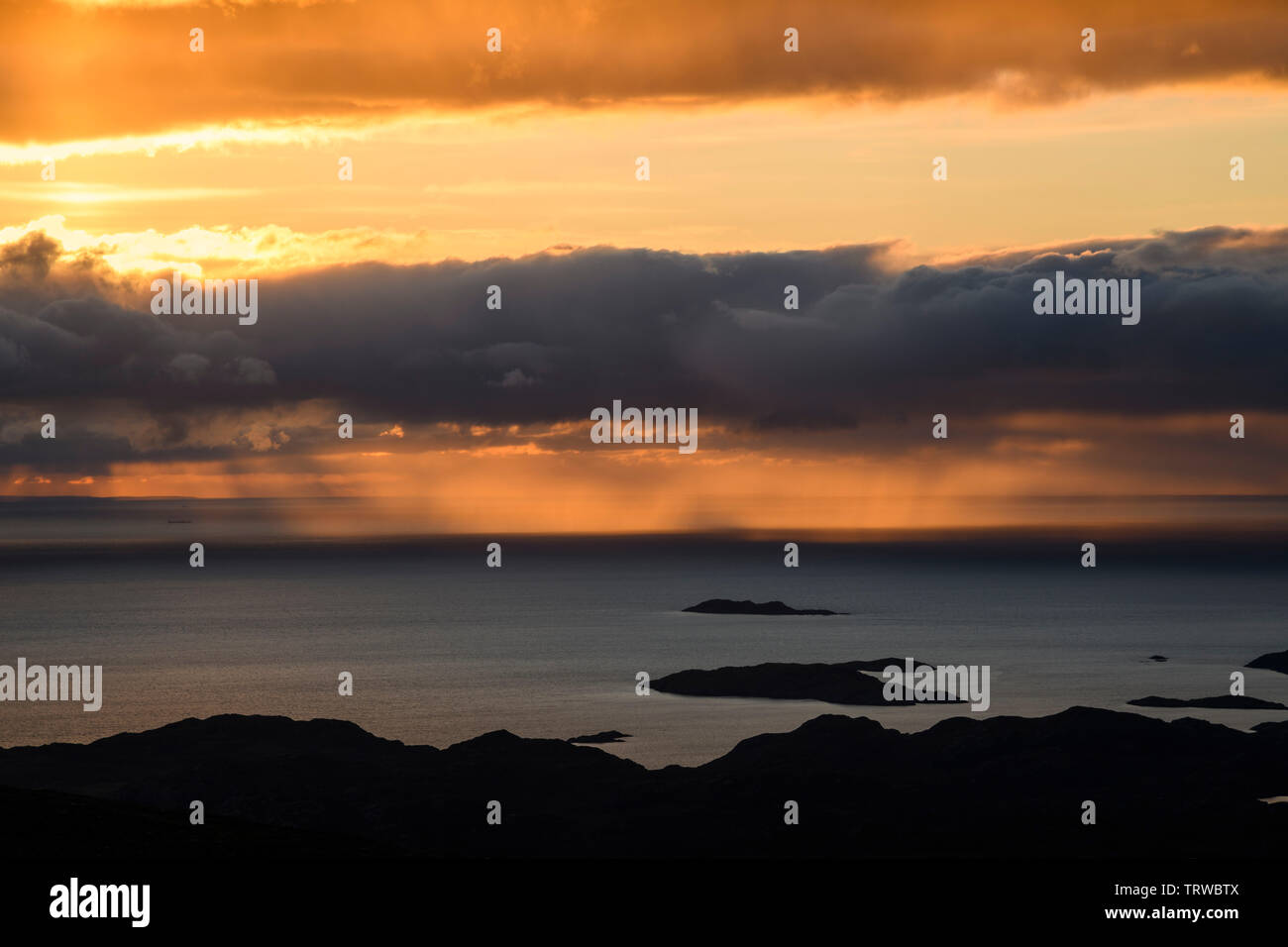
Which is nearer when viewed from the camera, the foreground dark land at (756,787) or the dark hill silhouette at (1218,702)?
the foreground dark land at (756,787)

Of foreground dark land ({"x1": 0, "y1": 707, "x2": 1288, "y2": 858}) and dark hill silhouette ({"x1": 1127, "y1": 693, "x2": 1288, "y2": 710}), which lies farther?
dark hill silhouette ({"x1": 1127, "y1": 693, "x2": 1288, "y2": 710})

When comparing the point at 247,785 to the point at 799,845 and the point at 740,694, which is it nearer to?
the point at 799,845

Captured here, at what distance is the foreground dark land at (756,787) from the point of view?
10388cm

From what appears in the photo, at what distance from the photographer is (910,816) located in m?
108

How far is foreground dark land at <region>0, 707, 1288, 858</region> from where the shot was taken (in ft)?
341

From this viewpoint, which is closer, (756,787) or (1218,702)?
(756,787)

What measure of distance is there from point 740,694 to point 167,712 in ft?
288

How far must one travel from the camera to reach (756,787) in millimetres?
112312
